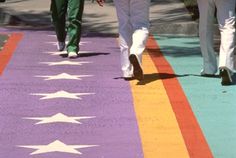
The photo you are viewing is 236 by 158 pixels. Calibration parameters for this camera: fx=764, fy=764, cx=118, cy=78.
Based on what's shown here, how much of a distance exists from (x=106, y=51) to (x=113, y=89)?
10.7 feet

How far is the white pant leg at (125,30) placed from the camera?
28.1 feet

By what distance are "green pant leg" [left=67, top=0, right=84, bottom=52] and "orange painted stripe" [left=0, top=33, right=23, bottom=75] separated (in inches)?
35.1

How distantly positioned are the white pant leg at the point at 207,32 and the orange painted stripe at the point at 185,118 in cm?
44

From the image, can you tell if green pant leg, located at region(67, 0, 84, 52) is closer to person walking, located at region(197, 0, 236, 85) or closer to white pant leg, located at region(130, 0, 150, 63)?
white pant leg, located at region(130, 0, 150, 63)

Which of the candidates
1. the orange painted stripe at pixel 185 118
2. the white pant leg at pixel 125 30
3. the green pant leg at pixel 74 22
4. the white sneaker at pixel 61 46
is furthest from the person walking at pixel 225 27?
the white sneaker at pixel 61 46

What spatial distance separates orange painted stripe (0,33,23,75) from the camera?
1008cm

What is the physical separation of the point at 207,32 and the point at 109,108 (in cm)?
197

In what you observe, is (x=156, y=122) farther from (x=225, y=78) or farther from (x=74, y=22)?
(x=74, y=22)

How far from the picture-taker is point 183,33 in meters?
14.2

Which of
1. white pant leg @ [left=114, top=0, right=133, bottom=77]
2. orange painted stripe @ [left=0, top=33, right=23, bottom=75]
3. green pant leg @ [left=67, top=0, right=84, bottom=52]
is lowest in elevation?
orange painted stripe @ [left=0, top=33, right=23, bottom=75]

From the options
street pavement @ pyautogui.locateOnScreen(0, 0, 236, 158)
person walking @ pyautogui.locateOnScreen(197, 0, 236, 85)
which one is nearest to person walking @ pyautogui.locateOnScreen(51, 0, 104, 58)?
street pavement @ pyautogui.locateOnScreen(0, 0, 236, 158)

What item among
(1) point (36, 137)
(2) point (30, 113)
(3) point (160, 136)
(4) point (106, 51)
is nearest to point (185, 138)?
(3) point (160, 136)

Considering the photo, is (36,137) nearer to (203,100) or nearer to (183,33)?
(203,100)

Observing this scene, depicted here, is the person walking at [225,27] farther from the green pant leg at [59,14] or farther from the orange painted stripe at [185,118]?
the green pant leg at [59,14]
